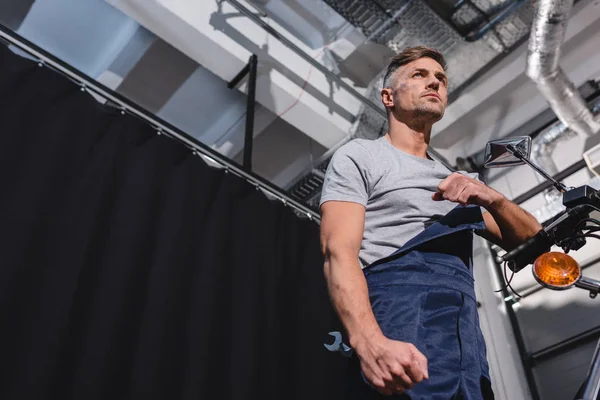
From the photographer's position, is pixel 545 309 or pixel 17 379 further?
pixel 545 309

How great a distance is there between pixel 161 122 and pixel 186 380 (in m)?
1.15

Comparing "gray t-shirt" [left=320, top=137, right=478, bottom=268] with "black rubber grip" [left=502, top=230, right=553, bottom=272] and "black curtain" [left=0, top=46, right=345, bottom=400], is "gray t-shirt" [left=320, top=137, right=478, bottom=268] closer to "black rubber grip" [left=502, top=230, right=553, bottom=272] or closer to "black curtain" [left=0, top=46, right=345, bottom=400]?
"black rubber grip" [left=502, top=230, right=553, bottom=272]

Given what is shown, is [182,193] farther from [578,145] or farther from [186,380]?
[578,145]

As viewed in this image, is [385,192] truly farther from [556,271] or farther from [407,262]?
[556,271]

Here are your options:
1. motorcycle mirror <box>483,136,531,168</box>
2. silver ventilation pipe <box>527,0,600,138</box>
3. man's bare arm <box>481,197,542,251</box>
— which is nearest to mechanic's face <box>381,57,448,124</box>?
motorcycle mirror <box>483,136,531,168</box>

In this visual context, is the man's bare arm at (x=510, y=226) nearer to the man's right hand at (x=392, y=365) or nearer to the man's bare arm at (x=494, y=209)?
the man's bare arm at (x=494, y=209)

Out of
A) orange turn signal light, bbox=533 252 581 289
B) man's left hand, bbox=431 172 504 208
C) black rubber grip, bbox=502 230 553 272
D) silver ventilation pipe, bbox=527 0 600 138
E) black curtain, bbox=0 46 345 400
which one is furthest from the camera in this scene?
silver ventilation pipe, bbox=527 0 600 138

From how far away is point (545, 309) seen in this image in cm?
293

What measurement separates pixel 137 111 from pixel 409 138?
1489 mm

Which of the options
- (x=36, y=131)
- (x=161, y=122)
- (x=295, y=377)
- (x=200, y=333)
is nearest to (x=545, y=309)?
(x=295, y=377)

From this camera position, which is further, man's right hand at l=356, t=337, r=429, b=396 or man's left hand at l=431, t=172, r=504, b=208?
man's left hand at l=431, t=172, r=504, b=208

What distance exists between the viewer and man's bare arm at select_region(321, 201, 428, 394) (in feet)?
2.59

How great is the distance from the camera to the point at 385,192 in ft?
3.77

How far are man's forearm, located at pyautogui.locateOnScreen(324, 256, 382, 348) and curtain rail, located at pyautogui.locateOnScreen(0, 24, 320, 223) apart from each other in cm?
169
